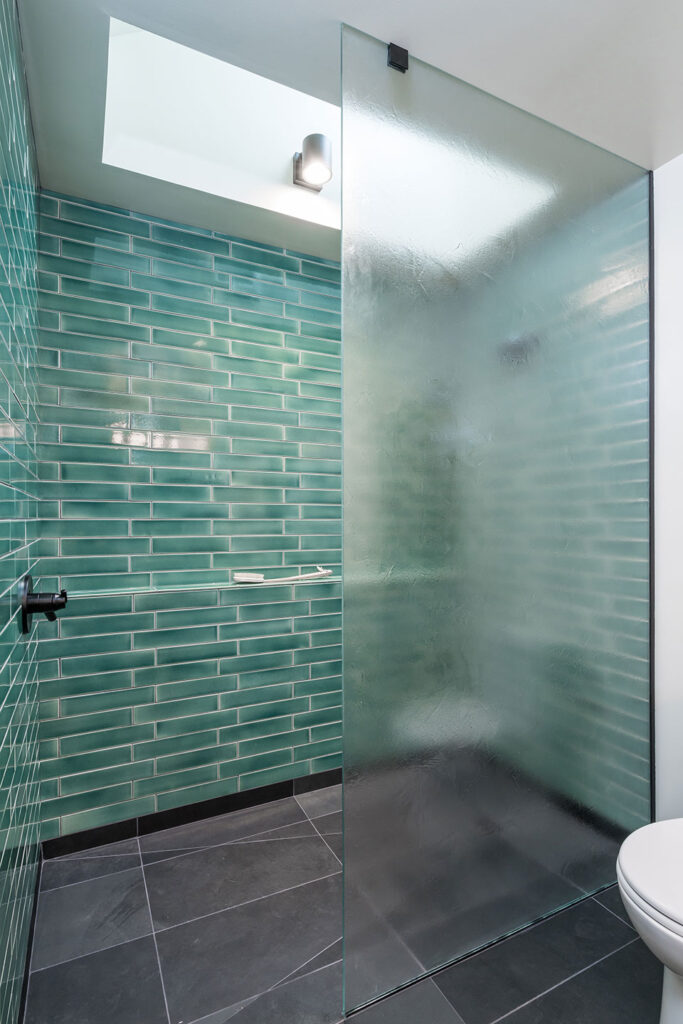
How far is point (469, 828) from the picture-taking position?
153cm

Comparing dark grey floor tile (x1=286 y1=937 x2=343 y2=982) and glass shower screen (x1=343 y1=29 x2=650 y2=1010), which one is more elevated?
glass shower screen (x1=343 y1=29 x2=650 y2=1010)

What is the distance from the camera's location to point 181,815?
2264 millimetres

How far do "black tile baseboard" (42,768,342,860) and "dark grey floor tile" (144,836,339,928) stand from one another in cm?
22

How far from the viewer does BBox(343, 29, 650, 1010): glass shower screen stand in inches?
53.7

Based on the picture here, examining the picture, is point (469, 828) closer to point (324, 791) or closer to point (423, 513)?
point (423, 513)

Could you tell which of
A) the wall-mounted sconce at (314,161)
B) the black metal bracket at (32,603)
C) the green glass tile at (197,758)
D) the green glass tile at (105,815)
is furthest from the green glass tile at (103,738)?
the wall-mounted sconce at (314,161)

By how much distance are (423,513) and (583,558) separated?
72cm

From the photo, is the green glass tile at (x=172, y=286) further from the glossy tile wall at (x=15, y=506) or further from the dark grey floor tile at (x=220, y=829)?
the dark grey floor tile at (x=220, y=829)

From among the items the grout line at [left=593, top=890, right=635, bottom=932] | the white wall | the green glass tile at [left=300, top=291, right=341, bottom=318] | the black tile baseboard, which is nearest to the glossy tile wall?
the black tile baseboard

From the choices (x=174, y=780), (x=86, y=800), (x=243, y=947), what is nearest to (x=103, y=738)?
(x=86, y=800)

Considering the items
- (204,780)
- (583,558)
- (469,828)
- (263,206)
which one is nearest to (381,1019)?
(469,828)

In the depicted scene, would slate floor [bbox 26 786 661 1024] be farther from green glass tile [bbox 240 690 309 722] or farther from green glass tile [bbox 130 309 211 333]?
green glass tile [bbox 130 309 211 333]

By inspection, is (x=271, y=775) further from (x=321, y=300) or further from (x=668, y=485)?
(x=321, y=300)

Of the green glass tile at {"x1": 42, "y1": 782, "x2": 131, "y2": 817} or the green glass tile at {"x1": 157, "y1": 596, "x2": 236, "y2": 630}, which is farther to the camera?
the green glass tile at {"x1": 157, "y1": 596, "x2": 236, "y2": 630}
